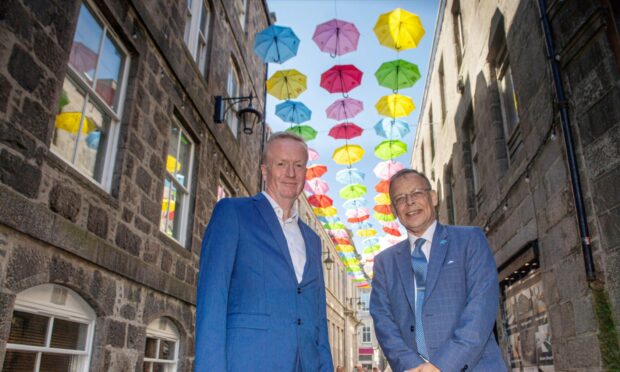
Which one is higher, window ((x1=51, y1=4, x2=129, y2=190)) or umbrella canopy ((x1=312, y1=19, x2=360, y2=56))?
umbrella canopy ((x1=312, y1=19, x2=360, y2=56))

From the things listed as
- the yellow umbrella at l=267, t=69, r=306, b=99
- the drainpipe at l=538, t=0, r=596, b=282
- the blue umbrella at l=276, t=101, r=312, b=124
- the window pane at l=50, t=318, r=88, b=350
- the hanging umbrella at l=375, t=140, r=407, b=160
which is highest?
the yellow umbrella at l=267, t=69, r=306, b=99

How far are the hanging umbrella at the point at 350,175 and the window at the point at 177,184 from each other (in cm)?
906

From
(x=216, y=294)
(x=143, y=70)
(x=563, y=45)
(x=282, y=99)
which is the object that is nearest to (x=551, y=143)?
(x=563, y=45)

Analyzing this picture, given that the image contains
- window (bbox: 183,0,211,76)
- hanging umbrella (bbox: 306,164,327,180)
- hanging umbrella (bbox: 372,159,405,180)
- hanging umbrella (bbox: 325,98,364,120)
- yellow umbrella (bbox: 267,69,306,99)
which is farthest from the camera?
hanging umbrella (bbox: 306,164,327,180)

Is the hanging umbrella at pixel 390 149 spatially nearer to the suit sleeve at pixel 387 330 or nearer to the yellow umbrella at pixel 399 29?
the yellow umbrella at pixel 399 29

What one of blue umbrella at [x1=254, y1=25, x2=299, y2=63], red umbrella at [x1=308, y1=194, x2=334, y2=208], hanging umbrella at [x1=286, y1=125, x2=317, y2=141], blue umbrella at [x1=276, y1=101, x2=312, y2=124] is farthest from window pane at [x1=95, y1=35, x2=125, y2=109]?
red umbrella at [x1=308, y1=194, x2=334, y2=208]

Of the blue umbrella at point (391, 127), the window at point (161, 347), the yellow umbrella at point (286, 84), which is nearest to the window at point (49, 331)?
the window at point (161, 347)

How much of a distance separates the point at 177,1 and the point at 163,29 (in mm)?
948

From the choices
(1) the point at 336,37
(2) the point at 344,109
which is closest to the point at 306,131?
(2) the point at 344,109

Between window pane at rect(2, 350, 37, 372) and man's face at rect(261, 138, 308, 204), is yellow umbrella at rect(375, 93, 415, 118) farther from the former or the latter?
window pane at rect(2, 350, 37, 372)

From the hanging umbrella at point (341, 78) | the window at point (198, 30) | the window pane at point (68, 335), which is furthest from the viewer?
the hanging umbrella at point (341, 78)

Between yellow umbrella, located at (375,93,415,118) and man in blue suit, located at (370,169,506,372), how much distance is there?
931 cm

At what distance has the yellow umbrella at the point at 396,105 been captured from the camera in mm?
11891

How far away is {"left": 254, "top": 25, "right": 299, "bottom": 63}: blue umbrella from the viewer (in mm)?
10117
